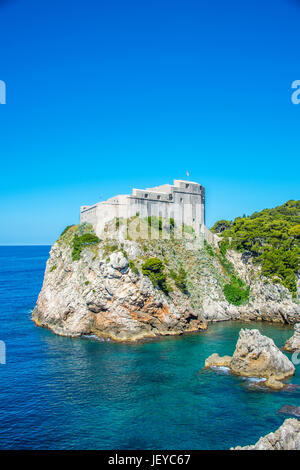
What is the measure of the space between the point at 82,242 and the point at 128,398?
88.1 feet

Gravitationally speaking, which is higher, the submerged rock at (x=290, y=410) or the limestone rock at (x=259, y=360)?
the limestone rock at (x=259, y=360)

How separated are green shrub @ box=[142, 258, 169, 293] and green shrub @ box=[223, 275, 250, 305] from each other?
10.5 m

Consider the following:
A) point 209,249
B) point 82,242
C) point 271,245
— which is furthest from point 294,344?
point 82,242

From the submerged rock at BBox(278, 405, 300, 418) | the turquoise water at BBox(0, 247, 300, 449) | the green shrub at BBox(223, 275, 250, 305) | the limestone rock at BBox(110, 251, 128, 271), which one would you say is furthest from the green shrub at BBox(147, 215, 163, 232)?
the submerged rock at BBox(278, 405, 300, 418)

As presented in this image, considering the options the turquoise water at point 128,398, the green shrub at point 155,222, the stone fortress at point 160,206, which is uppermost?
the stone fortress at point 160,206

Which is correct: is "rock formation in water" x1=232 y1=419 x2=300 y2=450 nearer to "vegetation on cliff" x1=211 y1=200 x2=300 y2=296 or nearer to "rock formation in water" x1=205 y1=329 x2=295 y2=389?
"rock formation in water" x1=205 y1=329 x2=295 y2=389

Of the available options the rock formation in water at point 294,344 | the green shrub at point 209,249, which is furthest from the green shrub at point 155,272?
the rock formation in water at point 294,344

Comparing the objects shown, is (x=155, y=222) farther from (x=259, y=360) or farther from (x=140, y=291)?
(x=259, y=360)

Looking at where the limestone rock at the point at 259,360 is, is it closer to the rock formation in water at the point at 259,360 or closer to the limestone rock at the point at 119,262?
the rock formation in water at the point at 259,360

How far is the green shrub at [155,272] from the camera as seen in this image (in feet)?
Result: 143

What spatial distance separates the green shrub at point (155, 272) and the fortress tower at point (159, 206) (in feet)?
32.6

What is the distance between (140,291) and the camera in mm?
41500

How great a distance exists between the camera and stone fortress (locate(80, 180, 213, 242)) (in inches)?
2007
